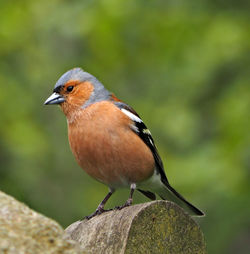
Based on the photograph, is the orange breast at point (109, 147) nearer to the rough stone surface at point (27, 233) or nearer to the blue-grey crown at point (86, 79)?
the blue-grey crown at point (86, 79)

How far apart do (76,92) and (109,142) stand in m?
0.95

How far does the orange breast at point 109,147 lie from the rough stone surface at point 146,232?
2.16m

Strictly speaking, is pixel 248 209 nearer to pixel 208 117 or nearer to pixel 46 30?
pixel 208 117

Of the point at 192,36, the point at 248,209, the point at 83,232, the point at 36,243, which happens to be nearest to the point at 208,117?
the point at 192,36

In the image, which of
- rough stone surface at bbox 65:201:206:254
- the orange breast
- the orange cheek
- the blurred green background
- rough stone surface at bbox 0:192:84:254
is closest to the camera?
rough stone surface at bbox 0:192:84:254

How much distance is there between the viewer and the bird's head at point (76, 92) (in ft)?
18.2

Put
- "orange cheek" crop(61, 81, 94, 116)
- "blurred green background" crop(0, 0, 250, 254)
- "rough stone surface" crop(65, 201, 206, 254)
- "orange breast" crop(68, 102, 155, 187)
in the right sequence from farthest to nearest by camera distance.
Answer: "blurred green background" crop(0, 0, 250, 254)
"orange cheek" crop(61, 81, 94, 116)
"orange breast" crop(68, 102, 155, 187)
"rough stone surface" crop(65, 201, 206, 254)

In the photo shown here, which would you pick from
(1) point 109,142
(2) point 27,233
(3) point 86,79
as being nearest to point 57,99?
(3) point 86,79

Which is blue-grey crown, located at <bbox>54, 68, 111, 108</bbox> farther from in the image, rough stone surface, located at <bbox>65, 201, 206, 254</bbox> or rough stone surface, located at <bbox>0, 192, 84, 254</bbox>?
rough stone surface, located at <bbox>0, 192, 84, 254</bbox>

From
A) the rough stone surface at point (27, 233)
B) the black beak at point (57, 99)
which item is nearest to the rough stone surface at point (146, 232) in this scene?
the rough stone surface at point (27, 233)

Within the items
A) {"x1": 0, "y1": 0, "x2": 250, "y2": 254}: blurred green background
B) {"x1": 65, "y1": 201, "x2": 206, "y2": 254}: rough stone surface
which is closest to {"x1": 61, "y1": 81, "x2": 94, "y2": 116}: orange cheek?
{"x1": 0, "y1": 0, "x2": 250, "y2": 254}: blurred green background

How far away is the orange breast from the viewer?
4918 mm

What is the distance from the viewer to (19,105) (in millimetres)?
10359

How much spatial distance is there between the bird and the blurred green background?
207 cm
